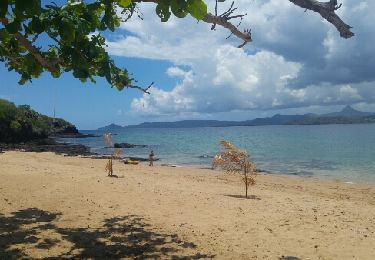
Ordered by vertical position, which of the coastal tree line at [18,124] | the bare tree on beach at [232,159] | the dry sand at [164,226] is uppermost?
the coastal tree line at [18,124]

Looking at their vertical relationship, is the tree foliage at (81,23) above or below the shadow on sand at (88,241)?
above

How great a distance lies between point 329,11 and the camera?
18.1 feet

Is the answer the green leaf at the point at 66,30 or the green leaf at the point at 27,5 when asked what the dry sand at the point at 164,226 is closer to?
the green leaf at the point at 66,30

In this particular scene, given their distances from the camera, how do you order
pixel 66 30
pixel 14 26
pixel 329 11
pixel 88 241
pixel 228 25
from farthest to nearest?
pixel 88 241, pixel 228 25, pixel 329 11, pixel 66 30, pixel 14 26

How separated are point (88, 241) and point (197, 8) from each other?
5.14m

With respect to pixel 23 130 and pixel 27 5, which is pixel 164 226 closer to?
pixel 27 5

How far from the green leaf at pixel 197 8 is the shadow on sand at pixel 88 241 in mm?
4245

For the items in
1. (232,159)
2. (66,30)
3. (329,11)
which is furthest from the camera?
(232,159)

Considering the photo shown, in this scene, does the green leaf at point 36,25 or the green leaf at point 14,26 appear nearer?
the green leaf at point 14,26

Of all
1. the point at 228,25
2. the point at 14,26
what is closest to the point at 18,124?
the point at 228,25

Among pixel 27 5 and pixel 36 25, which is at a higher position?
pixel 36 25

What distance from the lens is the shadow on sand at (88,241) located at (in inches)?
255

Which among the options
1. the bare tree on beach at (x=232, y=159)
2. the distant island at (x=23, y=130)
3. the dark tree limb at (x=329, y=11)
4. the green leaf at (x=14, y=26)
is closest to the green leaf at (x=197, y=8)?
the green leaf at (x=14, y=26)

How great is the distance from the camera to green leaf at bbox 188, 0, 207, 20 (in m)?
3.37
